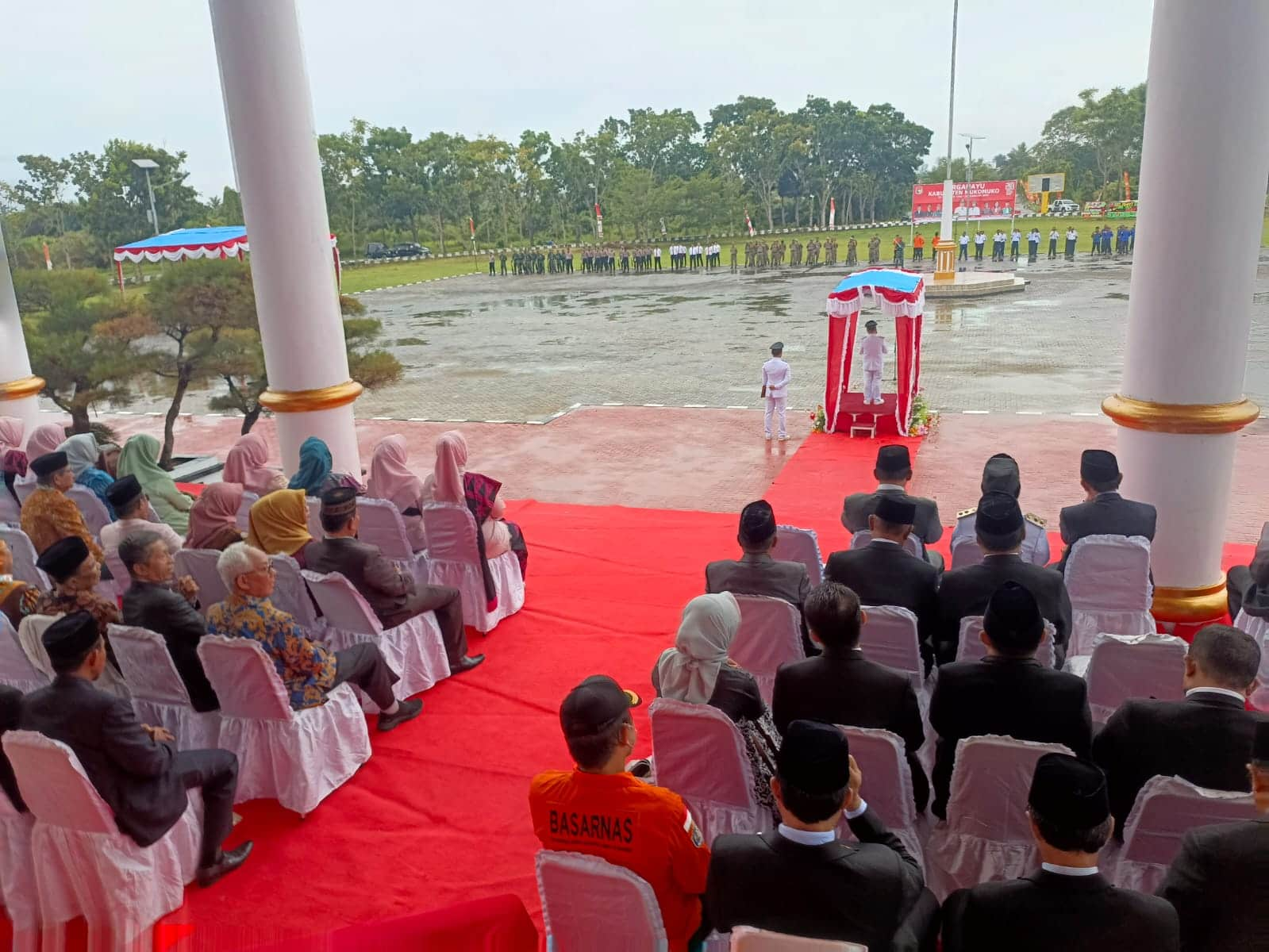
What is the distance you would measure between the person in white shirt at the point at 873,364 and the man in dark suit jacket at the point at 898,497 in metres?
6.74

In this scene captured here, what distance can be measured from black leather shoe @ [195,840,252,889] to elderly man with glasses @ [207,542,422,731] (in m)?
0.59

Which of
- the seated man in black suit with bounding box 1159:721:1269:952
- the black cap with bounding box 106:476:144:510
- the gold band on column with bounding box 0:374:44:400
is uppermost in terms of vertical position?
the black cap with bounding box 106:476:144:510

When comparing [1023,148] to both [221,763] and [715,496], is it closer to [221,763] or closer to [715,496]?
[715,496]

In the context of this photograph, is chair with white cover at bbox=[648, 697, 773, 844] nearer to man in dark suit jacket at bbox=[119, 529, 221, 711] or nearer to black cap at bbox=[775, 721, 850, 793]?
black cap at bbox=[775, 721, 850, 793]

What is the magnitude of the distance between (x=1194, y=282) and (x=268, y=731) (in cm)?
506

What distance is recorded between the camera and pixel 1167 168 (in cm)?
482

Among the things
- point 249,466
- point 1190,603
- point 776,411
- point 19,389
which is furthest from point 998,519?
point 19,389

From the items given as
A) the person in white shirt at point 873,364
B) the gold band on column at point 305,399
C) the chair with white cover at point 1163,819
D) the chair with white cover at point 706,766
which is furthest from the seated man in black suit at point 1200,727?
the person in white shirt at point 873,364

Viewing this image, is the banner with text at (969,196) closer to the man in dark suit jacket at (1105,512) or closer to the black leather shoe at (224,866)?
the man in dark suit jacket at (1105,512)

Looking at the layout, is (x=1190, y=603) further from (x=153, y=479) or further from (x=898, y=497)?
(x=153, y=479)

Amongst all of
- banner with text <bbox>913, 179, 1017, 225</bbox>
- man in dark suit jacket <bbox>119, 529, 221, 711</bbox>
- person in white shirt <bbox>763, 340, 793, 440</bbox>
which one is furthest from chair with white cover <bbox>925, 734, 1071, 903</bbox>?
banner with text <bbox>913, 179, 1017, 225</bbox>

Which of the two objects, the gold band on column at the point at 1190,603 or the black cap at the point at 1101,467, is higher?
the black cap at the point at 1101,467

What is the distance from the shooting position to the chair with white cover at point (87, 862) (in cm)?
312

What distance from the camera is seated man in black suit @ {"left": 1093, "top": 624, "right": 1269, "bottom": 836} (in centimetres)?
266
